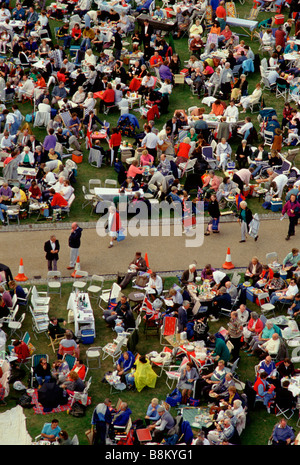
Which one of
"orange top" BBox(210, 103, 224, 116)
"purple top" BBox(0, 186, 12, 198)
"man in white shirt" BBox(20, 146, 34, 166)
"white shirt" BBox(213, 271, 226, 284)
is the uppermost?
"orange top" BBox(210, 103, 224, 116)

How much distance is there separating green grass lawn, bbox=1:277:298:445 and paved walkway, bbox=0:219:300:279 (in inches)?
71.5

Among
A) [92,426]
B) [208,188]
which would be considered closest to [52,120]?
[208,188]

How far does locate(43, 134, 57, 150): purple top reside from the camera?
31.5 m

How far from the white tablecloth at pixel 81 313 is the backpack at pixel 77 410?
2.77 metres

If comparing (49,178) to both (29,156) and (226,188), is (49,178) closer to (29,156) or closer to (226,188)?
(29,156)

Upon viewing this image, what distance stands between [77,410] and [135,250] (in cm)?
710

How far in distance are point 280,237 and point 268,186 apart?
2.38 meters

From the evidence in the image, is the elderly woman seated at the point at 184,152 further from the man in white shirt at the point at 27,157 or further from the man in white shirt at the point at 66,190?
the man in white shirt at the point at 27,157

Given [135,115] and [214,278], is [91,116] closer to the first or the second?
[135,115]

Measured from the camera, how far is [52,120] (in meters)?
32.8

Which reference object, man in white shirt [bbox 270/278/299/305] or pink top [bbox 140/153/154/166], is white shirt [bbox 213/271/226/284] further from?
pink top [bbox 140/153/154/166]

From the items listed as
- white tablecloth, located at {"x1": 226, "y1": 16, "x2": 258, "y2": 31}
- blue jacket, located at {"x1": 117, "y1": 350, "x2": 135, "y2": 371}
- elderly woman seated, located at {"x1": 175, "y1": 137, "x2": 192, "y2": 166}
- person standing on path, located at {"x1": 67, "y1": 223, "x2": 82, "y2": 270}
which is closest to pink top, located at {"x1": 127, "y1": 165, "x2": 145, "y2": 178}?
elderly woman seated, located at {"x1": 175, "y1": 137, "x2": 192, "y2": 166}

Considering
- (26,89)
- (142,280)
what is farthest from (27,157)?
(142,280)

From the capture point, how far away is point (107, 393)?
23.0 meters
